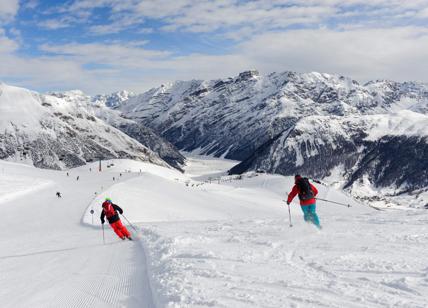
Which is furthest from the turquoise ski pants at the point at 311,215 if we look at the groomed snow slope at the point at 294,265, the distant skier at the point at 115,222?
the distant skier at the point at 115,222

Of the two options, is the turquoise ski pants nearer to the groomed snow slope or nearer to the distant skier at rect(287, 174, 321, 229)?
the distant skier at rect(287, 174, 321, 229)

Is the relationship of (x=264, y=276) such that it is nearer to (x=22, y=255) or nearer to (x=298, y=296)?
(x=298, y=296)

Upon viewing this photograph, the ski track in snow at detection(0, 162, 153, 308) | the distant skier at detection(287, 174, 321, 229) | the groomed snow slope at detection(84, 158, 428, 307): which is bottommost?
the ski track in snow at detection(0, 162, 153, 308)

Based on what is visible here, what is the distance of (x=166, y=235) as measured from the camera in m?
19.2

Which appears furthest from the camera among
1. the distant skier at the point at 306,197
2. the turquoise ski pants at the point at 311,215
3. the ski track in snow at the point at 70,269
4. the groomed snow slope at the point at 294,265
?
the distant skier at the point at 306,197

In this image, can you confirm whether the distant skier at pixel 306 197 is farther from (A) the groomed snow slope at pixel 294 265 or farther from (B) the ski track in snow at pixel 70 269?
(B) the ski track in snow at pixel 70 269

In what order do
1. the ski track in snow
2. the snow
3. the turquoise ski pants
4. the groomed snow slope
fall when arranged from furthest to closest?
the turquoise ski pants
the ski track in snow
the snow
the groomed snow slope

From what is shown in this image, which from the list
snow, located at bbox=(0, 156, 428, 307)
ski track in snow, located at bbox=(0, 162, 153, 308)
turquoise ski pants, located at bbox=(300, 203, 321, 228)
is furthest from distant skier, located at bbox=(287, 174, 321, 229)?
ski track in snow, located at bbox=(0, 162, 153, 308)

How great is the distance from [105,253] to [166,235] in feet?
9.37

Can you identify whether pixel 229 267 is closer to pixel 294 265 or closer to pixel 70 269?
pixel 294 265

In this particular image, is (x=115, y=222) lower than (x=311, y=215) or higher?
lower

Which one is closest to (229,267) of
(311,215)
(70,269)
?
(70,269)

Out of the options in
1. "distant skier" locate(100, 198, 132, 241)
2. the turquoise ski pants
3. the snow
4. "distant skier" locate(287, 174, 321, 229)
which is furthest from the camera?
"distant skier" locate(100, 198, 132, 241)

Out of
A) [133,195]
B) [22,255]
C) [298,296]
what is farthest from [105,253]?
[133,195]
